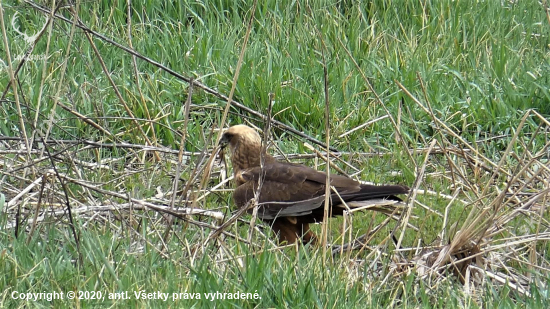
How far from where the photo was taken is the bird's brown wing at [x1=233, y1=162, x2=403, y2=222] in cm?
427

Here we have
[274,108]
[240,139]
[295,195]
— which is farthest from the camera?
[274,108]

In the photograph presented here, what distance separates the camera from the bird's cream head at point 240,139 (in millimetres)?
5008

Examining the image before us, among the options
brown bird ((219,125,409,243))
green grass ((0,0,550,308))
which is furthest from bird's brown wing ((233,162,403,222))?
green grass ((0,0,550,308))

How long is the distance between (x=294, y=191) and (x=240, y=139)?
66 cm

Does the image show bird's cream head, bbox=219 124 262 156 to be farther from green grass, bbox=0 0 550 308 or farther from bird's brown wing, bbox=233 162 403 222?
bird's brown wing, bbox=233 162 403 222

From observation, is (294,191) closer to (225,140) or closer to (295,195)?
(295,195)

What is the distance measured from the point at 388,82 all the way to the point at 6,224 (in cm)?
317

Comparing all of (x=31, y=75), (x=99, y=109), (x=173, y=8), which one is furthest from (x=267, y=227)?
(x=173, y=8)

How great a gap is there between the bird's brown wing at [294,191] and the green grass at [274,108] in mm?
209

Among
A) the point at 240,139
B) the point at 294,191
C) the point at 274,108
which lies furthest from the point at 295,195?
the point at 274,108

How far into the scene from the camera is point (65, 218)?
4078 millimetres

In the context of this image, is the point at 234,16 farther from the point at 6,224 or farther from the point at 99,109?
the point at 6,224

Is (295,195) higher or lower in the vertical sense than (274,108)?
higher

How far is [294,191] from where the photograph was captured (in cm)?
449
